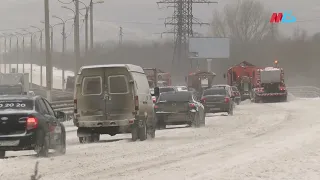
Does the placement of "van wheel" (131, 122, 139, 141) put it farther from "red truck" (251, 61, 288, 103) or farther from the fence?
"red truck" (251, 61, 288, 103)

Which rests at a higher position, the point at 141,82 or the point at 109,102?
the point at 141,82

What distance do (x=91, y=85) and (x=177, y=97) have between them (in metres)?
6.83

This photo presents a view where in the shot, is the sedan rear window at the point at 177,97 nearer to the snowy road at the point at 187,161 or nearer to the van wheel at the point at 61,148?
the snowy road at the point at 187,161

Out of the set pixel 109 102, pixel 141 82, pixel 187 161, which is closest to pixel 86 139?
pixel 109 102

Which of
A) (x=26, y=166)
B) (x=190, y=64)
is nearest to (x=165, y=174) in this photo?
(x=26, y=166)

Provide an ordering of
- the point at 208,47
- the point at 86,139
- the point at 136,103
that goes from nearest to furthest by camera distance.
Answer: the point at 136,103
the point at 86,139
the point at 208,47

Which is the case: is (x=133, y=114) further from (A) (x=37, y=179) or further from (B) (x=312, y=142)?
(A) (x=37, y=179)

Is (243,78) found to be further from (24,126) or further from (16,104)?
(24,126)

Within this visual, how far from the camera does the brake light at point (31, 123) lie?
14.8m

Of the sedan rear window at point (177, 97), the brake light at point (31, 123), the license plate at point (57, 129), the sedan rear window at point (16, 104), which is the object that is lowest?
the license plate at point (57, 129)

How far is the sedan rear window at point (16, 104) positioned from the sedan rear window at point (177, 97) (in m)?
11.9

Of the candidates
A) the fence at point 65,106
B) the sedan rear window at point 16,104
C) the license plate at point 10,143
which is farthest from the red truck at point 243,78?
the license plate at point 10,143

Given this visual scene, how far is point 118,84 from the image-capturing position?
68.2 feet

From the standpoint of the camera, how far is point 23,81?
5491 centimetres
